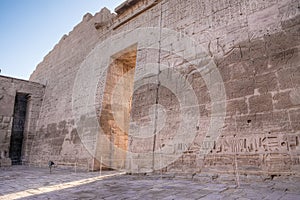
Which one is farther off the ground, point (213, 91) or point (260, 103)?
point (213, 91)

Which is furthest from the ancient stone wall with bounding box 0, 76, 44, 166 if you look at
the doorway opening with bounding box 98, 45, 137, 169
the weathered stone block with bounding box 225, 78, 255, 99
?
the weathered stone block with bounding box 225, 78, 255, 99

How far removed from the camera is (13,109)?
7.85 meters

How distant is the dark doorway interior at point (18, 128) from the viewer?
26.2 ft

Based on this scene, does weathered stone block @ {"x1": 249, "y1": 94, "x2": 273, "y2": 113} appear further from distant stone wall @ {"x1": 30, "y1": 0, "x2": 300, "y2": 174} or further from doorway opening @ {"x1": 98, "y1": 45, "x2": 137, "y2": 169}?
doorway opening @ {"x1": 98, "y1": 45, "x2": 137, "y2": 169}

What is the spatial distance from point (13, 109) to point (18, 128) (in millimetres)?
952

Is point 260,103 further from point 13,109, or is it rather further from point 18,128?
point 18,128

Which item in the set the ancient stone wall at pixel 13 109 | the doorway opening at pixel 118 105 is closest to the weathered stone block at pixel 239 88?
the doorway opening at pixel 118 105

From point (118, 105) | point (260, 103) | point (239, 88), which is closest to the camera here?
point (260, 103)

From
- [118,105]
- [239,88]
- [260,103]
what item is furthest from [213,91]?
[118,105]

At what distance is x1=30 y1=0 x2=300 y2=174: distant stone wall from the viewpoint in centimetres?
267

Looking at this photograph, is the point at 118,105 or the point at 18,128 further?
the point at 18,128

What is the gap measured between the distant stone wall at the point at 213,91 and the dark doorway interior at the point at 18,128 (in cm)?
395

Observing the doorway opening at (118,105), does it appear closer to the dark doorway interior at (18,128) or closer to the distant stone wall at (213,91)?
the distant stone wall at (213,91)

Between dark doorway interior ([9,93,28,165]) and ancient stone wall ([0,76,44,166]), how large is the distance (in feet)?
0.18
